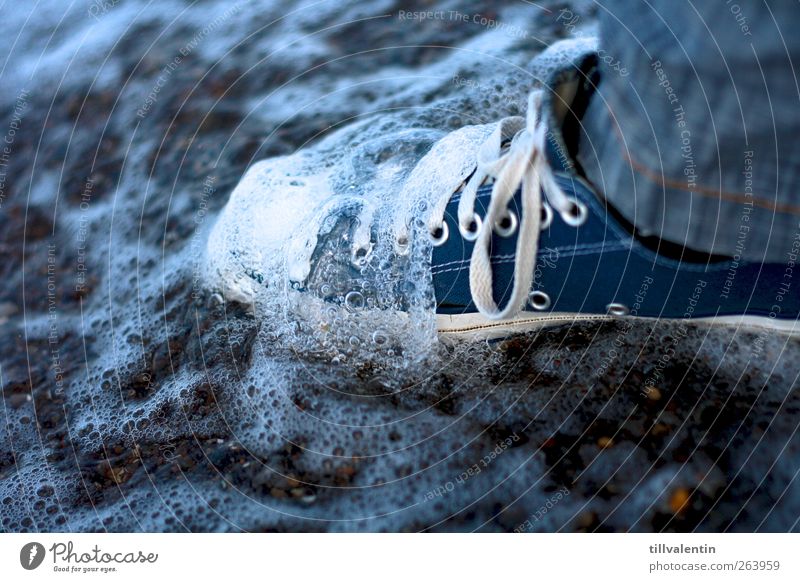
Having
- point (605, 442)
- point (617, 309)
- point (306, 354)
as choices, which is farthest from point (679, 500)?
point (306, 354)

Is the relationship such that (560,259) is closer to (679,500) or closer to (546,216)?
(546,216)

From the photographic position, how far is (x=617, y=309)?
2.73ft

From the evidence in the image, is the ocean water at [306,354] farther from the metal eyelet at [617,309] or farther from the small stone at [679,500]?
the metal eyelet at [617,309]

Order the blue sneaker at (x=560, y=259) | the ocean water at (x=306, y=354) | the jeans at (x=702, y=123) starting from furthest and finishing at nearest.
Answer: the ocean water at (x=306, y=354)
the blue sneaker at (x=560, y=259)
the jeans at (x=702, y=123)

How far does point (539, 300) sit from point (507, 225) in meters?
0.12

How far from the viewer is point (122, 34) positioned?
55.4 inches

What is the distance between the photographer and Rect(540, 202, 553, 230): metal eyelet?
77 centimetres

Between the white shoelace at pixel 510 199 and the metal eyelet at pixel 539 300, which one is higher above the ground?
the white shoelace at pixel 510 199

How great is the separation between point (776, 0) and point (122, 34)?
4.24 feet

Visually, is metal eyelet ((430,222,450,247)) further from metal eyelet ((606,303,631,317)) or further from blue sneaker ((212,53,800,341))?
metal eyelet ((606,303,631,317))

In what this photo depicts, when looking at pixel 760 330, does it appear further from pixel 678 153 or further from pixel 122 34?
pixel 122 34

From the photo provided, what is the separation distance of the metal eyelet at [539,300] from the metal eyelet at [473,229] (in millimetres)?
104

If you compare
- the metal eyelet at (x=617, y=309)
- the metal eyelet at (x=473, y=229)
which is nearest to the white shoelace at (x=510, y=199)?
the metal eyelet at (x=473, y=229)

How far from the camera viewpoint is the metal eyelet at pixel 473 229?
0.82m
